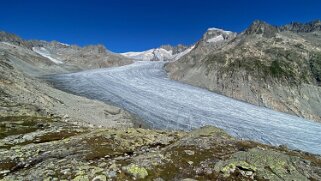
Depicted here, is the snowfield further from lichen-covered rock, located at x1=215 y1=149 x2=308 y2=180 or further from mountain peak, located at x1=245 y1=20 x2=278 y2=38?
mountain peak, located at x1=245 y1=20 x2=278 y2=38

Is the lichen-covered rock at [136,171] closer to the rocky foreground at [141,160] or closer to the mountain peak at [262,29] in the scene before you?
the rocky foreground at [141,160]

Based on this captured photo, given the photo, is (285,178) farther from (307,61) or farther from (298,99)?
(307,61)

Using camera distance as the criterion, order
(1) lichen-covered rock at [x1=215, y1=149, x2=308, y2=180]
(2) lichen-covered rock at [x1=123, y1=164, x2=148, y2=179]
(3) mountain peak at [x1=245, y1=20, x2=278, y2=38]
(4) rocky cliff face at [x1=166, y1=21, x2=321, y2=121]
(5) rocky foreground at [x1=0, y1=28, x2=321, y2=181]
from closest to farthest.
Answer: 1. (2) lichen-covered rock at [x1=123, y1=164, x2=148, y2=179]
2. (5) rocky foreground at [x1=0, y1=28, x2=321, y2=181]
3. (1) lichen-covered rock at [x1=215, y1=149, x2=308, y2=180]
4. (4) rocky cliff face at [x1=166, y1=21, x2=321, y2=121]
5. (3) mountain peak at [x1=245, y1=20, x2=278, y2=38]

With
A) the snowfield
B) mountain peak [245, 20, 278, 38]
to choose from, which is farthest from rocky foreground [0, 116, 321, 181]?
mountain peak [245, 20, 278, 38]

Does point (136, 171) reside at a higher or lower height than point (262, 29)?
lower

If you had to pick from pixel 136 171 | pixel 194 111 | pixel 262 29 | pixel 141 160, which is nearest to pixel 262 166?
pixel 141 160

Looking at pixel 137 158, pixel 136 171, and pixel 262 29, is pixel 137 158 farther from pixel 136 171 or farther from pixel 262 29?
pixel 262 29
